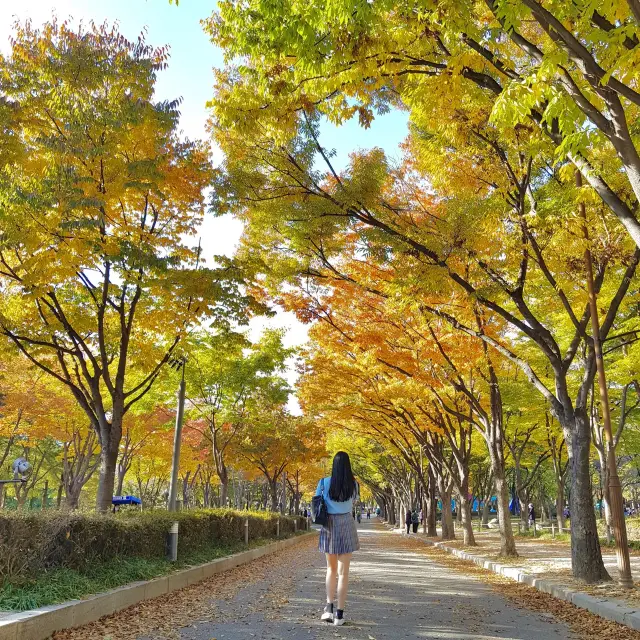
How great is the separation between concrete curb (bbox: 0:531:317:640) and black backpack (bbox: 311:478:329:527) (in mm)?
2301

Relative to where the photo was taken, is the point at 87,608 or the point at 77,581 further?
the point at 77,581

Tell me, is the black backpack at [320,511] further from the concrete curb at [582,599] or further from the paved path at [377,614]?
the concrete curb at [582,599]

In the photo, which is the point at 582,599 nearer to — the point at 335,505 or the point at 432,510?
the point at 335,505

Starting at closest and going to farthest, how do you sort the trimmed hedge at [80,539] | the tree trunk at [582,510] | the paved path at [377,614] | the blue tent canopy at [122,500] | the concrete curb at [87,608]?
the concrete curb at [87,608] < the paved path at [377,614] < the trimmed hedge at [80,539] < the tree trunk at [582,510] < the blue tent canopy at [122,500]

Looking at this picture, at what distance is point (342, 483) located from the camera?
18.4ft

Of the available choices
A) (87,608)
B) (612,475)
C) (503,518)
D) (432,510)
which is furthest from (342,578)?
(432,510)

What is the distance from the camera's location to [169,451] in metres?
29.2

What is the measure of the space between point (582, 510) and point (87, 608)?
708 centimetres

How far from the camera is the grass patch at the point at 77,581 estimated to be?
191 inches

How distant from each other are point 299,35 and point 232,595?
6747mm

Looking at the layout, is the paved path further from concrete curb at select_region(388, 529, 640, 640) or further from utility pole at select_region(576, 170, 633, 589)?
utility pole at select_region(576, 170, 633, 589)

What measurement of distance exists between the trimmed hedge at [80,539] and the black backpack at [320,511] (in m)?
2.79

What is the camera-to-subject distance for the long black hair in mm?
5594

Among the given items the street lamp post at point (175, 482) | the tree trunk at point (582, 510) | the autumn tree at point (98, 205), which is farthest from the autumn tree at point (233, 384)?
the tree trunk at point (582, 510)
